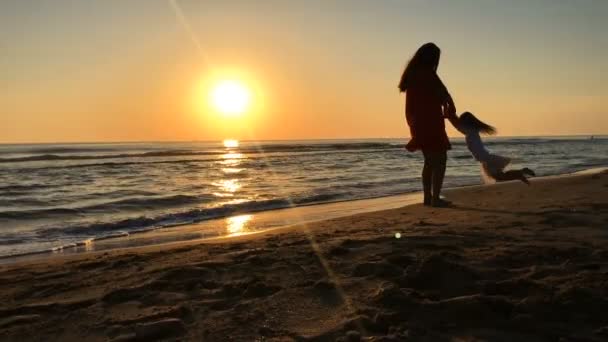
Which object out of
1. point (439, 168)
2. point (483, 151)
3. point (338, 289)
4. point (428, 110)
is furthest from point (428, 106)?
point (338, 289)

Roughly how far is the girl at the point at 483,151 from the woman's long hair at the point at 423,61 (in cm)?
104

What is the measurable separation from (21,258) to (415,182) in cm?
954

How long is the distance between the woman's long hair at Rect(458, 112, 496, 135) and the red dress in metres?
0.82

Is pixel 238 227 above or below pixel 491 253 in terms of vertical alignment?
below

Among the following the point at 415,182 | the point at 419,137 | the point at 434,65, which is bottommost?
the point at 415,182

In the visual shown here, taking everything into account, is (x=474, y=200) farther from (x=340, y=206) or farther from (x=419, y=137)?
(x=340, y=206)

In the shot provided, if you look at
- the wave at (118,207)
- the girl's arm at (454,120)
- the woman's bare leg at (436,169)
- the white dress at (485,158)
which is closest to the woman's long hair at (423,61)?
A: the girl's arm at (454,120)

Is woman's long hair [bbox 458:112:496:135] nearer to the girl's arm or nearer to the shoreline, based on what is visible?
the girl's arm

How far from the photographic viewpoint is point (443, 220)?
16.8 feet

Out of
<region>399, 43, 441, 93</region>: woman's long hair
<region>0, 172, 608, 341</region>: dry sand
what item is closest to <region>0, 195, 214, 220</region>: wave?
<region>0, 172, 608, 341</region>: dry sand

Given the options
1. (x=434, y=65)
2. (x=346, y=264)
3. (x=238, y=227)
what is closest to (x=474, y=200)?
(x=434, y=65)

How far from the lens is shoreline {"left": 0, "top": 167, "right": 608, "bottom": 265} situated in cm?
553

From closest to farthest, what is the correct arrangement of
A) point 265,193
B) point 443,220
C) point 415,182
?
1. point 443,220
2. point 265,193
3. point 415,182

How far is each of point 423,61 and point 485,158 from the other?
183cm
